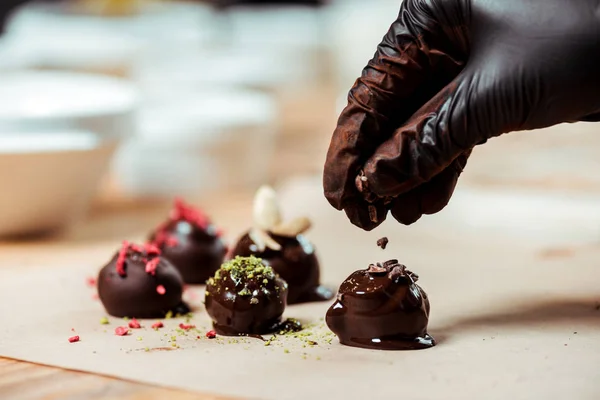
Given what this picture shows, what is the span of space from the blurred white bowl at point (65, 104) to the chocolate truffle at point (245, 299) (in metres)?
0.82

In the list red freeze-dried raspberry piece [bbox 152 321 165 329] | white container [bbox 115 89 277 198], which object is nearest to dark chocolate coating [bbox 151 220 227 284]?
red freeze-dried raspberry piece [bbox 152 321 165 329]

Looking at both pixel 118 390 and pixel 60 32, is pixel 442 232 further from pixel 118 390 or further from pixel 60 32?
pixel 60 32

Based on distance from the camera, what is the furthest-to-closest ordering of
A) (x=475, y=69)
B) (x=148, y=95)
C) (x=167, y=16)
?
(x=167, y=16), (x=148, y=95), (x=475, y=69)

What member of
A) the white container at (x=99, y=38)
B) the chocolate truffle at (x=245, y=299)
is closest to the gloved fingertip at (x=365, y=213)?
the chocolate truffle at (x=245, y=299)

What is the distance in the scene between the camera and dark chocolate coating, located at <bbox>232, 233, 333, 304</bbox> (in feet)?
6.18

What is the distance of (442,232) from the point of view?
2.49m

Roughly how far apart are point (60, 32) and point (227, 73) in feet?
1.96

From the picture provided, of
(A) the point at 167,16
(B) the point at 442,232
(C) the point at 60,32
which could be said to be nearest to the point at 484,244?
(B) the point at 442,232

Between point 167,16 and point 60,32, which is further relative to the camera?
point 167,16

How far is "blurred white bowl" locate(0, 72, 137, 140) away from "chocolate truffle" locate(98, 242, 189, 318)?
62 centimetres

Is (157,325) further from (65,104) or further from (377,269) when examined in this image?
(65,104)

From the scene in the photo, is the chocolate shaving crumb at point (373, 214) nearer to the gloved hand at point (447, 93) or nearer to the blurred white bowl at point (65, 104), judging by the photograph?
the gloved hand at point (447, 93)

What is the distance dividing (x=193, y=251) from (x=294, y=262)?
0.27m

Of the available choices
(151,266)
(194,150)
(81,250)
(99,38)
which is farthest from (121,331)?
(99,38)
